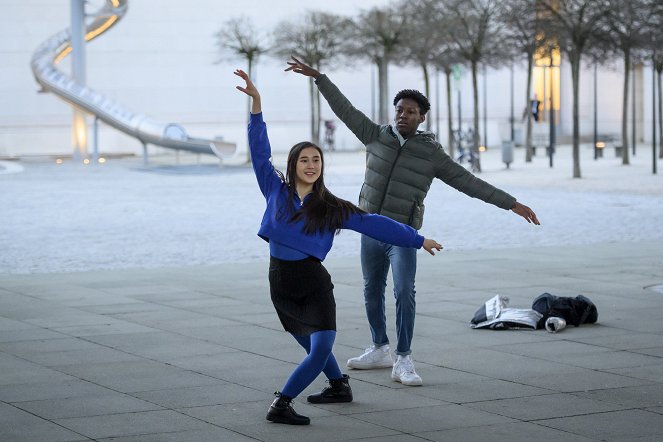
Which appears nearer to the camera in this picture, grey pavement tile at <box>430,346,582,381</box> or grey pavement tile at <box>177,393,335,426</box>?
grey pavement tile at <box>177,393,335,426</box>

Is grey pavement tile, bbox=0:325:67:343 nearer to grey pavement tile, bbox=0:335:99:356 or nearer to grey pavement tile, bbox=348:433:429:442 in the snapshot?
grey pavement tile, bbox=0:335:99:356

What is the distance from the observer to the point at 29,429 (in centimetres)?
689

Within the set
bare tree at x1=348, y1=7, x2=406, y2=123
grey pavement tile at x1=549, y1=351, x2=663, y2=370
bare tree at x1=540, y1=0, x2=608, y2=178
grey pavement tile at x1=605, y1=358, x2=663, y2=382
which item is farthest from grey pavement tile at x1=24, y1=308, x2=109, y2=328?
bare tree at x1=348, y1=7, x2=406, y2=123

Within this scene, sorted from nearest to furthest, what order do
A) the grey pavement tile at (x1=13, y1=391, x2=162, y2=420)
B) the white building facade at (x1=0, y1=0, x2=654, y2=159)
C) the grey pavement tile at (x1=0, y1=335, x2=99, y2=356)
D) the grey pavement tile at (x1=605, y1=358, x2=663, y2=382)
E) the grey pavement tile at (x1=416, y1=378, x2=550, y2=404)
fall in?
the grey pavement tile at (x1=13, y1=391, x2=162, y2=420) < the grey pavement tile at (x1=416, y1=378, x2=550, y2=404) < the grey pavement tile at (x1=605, y1=358, x2=663, y2=382) < the grey pavement tile at (x1=0, y1=335, x2=99, y2=356) < the white building facade at (x1=0, y1=0, x2=654, y2=159)

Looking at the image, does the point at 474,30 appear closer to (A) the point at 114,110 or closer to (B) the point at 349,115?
(A) the point at 114,110

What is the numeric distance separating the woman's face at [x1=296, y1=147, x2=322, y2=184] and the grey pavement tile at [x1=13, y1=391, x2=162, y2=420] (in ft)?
4.96

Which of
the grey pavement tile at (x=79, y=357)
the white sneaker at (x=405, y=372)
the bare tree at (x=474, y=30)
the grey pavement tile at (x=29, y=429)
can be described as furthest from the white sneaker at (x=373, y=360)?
the bare tree at (x=474, y=30)

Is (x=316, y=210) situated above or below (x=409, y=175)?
below

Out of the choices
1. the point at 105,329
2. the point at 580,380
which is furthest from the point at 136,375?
the point at 580,380

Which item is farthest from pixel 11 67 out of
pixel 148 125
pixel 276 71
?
pixel 148 125

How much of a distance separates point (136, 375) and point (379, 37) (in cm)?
4677

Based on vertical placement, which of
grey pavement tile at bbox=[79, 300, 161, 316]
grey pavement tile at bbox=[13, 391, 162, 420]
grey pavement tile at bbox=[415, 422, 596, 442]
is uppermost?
grey pavement tile at bbox=[13, 391, 162, 420]

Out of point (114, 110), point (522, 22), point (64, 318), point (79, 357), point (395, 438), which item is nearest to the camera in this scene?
point (395, 438)

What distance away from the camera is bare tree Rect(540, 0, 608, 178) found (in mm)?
36531
